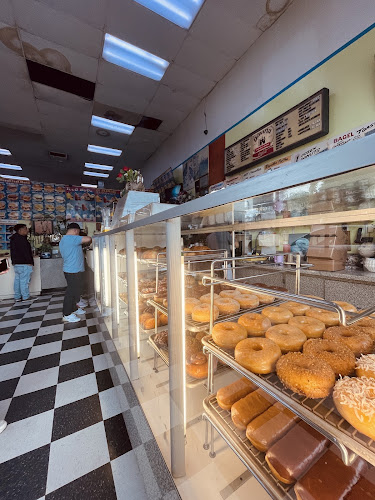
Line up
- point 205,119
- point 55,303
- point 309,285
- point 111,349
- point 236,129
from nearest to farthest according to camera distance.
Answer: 1. point 309,285
2. point 111,349
3. point 236,129
4. point 205,119
5. point 55,303

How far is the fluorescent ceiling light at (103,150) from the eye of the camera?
612 centimetres

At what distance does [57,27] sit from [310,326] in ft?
14.0

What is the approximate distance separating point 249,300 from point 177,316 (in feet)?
1.96

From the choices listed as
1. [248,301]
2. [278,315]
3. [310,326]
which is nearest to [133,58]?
[248,301]

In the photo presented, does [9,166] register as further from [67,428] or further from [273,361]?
[273,361]

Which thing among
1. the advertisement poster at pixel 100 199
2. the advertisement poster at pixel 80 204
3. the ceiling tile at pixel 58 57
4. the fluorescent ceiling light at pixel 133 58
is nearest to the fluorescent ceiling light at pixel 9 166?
the advertisement poster at pixel 80 204

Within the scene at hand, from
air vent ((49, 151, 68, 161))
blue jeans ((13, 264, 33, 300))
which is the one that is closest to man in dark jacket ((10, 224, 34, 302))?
blue jeans ((13, 264, 33, 300))

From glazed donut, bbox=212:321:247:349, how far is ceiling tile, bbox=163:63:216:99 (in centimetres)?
392

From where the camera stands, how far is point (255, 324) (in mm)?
1104

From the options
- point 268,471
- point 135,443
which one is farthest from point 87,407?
point 268,471

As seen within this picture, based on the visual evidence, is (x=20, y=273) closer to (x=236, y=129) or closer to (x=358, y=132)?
(x=236, y=129)

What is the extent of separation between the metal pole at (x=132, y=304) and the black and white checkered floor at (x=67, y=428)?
0.20 metres

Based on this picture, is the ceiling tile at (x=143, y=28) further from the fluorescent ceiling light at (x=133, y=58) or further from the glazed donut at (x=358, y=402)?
the glazed donut at (x=358, y=402)

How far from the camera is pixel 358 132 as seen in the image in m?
2.05
